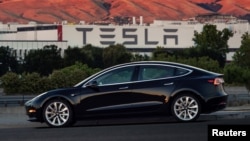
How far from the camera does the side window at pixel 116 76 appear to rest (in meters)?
17.4

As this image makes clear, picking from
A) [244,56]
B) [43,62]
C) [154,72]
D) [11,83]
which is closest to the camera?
[154,72]

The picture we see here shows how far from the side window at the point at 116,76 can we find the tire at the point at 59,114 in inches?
35.9

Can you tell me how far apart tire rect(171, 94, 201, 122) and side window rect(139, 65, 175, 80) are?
672 millimetres

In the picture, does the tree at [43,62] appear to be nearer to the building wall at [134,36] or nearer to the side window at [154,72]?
the building wall at [134,36]

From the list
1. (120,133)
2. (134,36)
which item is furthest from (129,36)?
(120,133)

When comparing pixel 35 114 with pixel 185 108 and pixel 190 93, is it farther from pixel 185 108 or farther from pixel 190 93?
pixel 190 93

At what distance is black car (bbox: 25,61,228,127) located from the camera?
1708 centimetres

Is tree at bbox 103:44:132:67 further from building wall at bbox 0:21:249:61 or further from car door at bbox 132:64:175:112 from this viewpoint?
car door at bbox 132:64:175:112

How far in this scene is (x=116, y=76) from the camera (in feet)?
57.4

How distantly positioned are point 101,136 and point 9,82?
36123 millimetres

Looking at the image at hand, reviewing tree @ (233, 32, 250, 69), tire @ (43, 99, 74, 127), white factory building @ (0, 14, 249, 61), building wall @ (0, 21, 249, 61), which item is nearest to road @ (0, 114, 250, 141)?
tire @ (43, 99, 74, 127)

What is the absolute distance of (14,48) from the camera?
136375 millimetres

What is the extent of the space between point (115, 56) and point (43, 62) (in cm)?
1519

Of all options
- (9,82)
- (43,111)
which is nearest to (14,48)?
(9,82)
